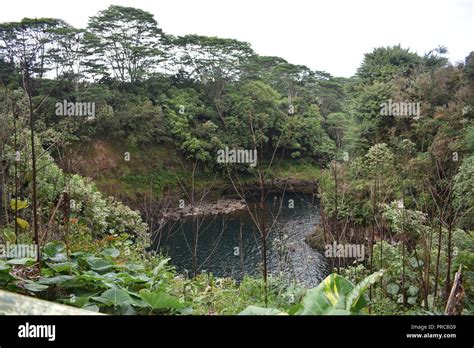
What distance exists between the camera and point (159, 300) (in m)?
1.36

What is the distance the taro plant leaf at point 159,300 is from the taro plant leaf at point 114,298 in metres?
0.05

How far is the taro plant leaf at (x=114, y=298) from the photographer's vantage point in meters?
1.33

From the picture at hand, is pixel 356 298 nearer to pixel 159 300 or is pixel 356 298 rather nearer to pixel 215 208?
pixel 159 300

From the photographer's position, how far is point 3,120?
4906 millimetres

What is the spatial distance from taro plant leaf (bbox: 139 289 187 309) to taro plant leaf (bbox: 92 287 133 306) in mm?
52

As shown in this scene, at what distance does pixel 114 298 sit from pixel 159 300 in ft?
0.47

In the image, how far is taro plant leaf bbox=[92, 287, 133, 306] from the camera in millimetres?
1332

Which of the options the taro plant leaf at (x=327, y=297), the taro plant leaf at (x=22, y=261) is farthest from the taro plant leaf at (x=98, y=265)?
the taro plant leaf at (x=327, y=297)

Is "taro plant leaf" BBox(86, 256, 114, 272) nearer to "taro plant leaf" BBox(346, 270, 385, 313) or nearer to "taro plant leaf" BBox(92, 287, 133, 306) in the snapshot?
"taro plant leaf" BBox(92, 287, 133, 306)

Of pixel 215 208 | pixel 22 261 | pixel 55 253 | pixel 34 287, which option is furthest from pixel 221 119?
pixel 215 208

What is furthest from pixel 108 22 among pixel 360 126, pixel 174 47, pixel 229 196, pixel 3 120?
pixel 360 126

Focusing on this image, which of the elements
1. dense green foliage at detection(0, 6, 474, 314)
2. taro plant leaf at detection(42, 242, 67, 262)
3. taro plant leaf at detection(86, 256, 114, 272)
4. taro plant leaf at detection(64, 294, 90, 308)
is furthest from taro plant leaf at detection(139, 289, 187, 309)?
dense green foliage at detection(0, 6, 474, 314)

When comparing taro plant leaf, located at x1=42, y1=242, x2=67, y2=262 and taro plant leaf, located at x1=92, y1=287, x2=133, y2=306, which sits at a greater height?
taro plant leaf, located at x1=42, y1=242, x2=67, y2=262
